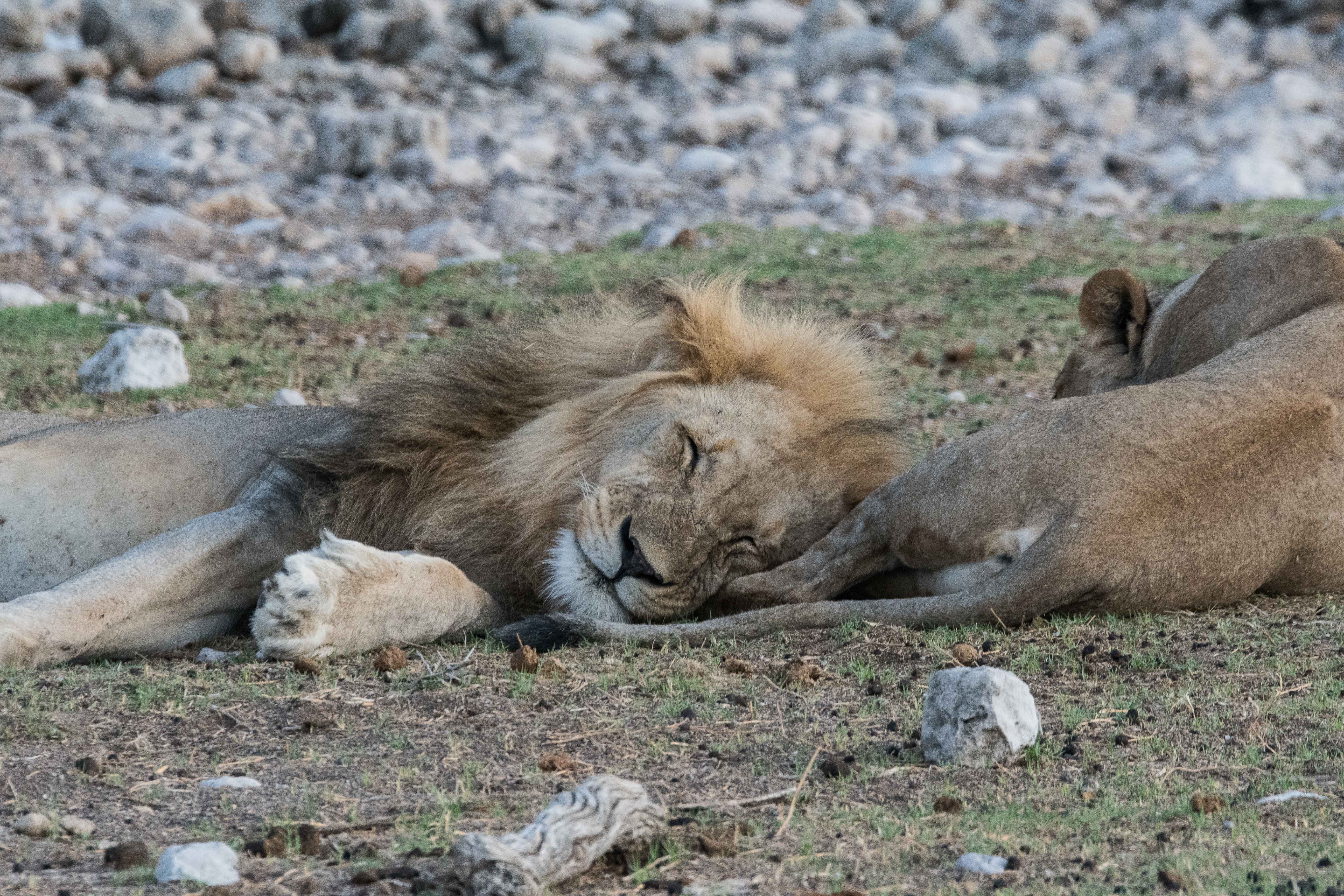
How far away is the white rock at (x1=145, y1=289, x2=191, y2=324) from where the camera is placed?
6.50 meters

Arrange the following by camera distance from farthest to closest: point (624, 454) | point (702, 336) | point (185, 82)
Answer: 1. point (185, 82)
2. point (702, 336)
3. point (624, 454)

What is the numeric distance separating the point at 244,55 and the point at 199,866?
504 inches

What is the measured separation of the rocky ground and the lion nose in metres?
5.10

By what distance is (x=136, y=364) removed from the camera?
216 inches

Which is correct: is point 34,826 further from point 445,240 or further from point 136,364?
point 445,240

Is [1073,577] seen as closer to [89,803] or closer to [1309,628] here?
[1309,628]

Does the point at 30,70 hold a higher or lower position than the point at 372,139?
higher

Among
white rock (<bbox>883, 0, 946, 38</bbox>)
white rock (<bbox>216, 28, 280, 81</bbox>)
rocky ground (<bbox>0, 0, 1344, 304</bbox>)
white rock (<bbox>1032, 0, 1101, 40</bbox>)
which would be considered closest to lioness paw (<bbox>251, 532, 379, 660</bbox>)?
rocky ground (<bbox>0, 0, 1344, 304</bbox>)

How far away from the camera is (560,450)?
3.61 m

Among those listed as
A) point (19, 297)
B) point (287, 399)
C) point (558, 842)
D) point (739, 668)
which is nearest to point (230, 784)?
point (558, 842)

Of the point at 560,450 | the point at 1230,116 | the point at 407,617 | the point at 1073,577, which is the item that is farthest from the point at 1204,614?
the point at 1230,116

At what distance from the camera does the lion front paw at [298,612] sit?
3.06 meters

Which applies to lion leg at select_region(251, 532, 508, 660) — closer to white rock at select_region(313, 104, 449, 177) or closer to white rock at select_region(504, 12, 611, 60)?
white rock at select_region(313, 104, 449, 177)

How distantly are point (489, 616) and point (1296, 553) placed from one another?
5.68 ft
